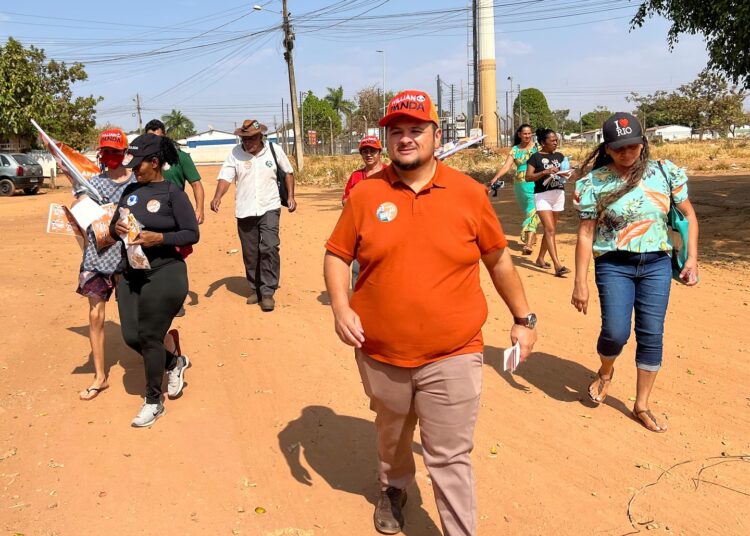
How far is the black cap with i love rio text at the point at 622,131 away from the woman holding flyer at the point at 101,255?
3.37 metres

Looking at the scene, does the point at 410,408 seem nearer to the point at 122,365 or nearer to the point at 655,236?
the point at 655,236

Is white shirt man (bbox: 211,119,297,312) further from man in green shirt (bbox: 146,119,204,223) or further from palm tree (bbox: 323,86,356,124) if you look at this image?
palm tree (bbox: 323,86,356,124)

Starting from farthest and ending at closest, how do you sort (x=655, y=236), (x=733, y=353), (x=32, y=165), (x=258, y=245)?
(x=32, y=165) < (x=258, y=245) < (x=733, y=353) < (x=655, y=236)

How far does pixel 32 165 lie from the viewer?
26375mm

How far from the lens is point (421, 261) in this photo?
2.88m

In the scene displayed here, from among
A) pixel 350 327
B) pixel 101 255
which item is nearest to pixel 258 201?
pixel 101 255

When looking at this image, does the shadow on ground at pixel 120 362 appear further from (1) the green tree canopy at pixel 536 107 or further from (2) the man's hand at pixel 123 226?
(1) the green tree canopy at pixel 536 107

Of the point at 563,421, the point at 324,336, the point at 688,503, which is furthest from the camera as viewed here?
the point at 324,336

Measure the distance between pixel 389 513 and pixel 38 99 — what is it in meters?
30.9

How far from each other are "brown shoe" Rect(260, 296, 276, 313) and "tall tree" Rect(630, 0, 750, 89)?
8667 mm

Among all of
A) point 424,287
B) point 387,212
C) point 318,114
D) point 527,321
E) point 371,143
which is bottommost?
point 527,321

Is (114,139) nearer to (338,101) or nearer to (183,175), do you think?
(183,175)

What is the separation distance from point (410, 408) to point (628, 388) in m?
2.76

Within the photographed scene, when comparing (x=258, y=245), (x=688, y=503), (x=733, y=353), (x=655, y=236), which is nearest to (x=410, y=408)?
(x=688, y=503)
